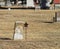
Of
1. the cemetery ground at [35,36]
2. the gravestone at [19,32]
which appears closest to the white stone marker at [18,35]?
the gravestone at [19,32]

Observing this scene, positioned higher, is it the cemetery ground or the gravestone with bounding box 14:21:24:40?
the gravestone with bounding box 14:21:24:40

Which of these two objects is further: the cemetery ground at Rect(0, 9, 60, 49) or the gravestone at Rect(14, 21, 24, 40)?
the gravestone at Rect(14, 21, 24, 40)

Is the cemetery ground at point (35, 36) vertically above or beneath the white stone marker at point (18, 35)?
beneath

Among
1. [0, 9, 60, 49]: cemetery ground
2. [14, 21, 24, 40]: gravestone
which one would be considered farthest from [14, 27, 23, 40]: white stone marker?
[0, 9, 60, 49]: cemetery ground

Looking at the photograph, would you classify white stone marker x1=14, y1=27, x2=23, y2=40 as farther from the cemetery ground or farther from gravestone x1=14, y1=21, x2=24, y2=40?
the cemetery ground

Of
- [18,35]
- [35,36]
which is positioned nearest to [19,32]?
[18,35]

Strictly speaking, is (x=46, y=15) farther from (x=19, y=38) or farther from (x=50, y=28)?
(x=19, y=38)

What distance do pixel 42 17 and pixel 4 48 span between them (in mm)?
5573

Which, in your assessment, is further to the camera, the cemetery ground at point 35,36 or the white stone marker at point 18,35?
the white stone marker at point 18,35

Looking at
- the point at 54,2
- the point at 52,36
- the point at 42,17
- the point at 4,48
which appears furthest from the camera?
the point at 54,2

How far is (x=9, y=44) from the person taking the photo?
20.0 feet

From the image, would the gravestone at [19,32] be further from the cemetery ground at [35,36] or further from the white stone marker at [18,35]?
the cemetery ground at [35,36]

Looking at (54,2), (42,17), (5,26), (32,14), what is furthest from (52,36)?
(54,2)

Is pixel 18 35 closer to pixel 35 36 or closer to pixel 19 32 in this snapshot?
pixel 19 32
